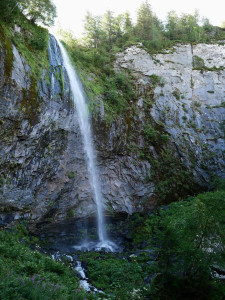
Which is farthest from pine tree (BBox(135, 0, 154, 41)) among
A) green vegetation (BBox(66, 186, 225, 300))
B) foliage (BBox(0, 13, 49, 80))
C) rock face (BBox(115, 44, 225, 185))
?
green vegetation (BBox(66, 186, 225, 300))

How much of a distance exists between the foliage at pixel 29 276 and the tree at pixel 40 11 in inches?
457

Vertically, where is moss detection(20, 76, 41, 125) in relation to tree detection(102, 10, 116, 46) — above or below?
below

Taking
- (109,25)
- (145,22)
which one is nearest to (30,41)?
(109,25)

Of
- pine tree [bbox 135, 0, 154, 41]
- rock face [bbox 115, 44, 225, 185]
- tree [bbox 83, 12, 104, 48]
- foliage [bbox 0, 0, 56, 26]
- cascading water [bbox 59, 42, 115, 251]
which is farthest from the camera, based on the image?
pine tree [bbox 135, 0, 154, 41]

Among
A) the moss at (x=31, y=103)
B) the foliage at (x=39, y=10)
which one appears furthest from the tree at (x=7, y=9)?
the moss at (x=31, y=103)

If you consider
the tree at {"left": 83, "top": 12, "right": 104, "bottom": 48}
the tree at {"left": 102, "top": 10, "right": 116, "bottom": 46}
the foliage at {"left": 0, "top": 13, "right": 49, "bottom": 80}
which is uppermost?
the tree at {"left": 102, "top": 10, "right": 116, "bottom": 46}

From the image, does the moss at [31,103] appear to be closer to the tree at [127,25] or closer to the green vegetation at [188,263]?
the green vegetation at [188,263]

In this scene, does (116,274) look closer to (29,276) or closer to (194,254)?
(194,254)

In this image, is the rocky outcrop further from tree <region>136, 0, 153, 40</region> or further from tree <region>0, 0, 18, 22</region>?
tree <region>136, 0, 153, 40</region>

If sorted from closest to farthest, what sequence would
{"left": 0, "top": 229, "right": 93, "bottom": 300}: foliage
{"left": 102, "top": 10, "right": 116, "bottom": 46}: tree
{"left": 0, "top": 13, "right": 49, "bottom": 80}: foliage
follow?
{"left": 0, "top": 229, "right": 93, "bottom": 300}: foliage, {"left": 0, "top": 13, "right": 49, "bottom": 80}: foliage, {"left": 102, "top": 10, "right": 116, "bottom": 46}: tree

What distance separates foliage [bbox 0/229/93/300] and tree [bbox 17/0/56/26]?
11.6 m

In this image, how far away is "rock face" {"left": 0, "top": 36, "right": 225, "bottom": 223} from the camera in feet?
36.0

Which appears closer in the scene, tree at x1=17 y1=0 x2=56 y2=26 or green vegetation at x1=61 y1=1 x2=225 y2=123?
tree at x1=17 y1=0 x2=56 y2=26

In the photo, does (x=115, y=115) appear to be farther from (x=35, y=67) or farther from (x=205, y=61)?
(x=205, y=61)
